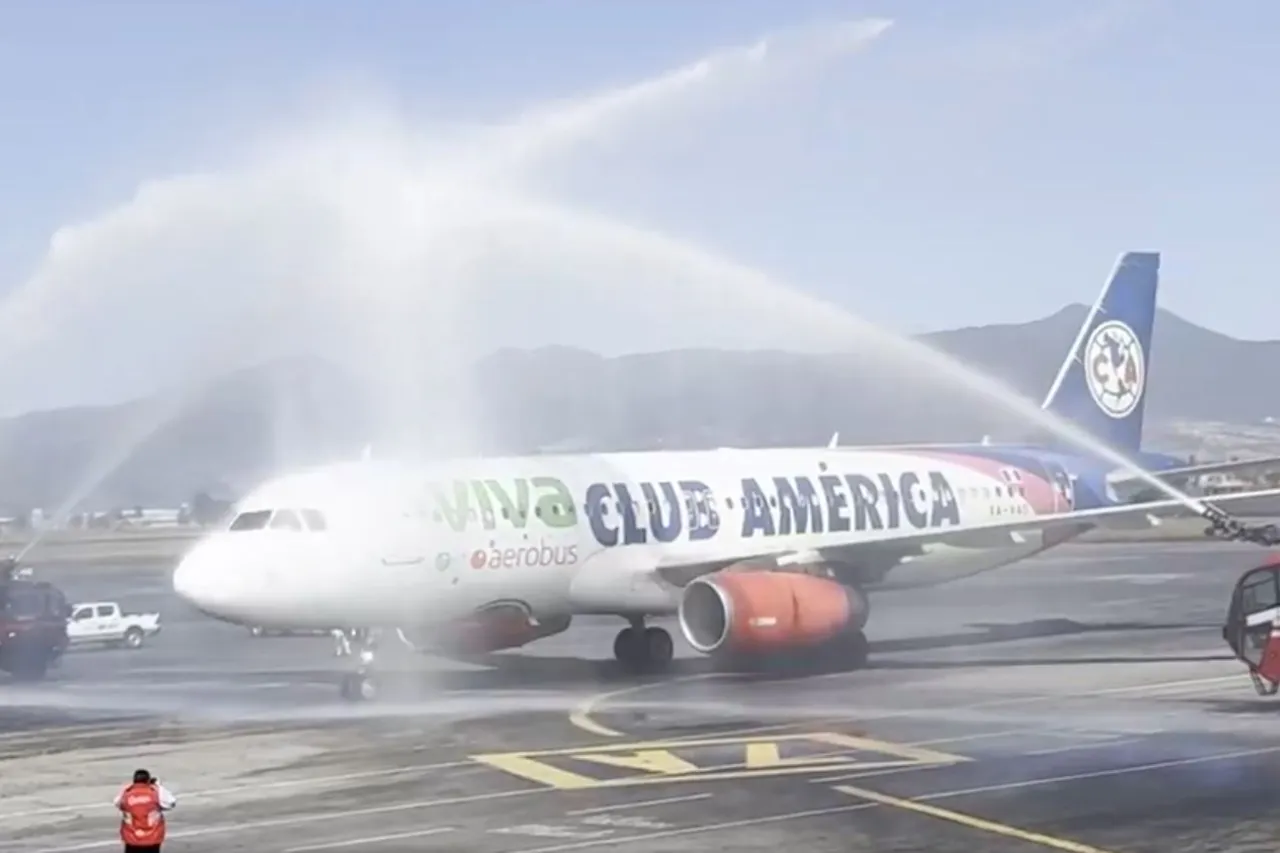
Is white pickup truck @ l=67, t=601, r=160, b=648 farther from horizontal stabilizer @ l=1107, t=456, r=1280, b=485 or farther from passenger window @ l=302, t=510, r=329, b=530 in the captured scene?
horizontal stabilizer @ l=1107, t=456, r=1280, b=485

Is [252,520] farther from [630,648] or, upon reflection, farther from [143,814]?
[143,814]

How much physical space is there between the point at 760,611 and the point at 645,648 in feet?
15.8

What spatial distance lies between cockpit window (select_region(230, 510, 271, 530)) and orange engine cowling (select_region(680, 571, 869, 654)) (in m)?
7.94

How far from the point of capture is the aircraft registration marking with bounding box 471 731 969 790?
Answer: 24.0 metres

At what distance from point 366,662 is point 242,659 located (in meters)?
14.2

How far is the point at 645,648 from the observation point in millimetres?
40312

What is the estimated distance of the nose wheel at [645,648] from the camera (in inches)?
1586

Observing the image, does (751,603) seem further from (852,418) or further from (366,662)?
(852,418)

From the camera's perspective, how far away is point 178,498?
89.6m

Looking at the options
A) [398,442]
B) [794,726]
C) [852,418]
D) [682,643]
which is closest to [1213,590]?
[682,643]

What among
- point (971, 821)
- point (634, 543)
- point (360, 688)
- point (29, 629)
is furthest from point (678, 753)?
point (29, 629)

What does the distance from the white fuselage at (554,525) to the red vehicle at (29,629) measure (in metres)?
11.1

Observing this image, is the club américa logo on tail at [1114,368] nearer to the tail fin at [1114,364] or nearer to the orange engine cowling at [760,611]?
the tail fin at [1114,364]

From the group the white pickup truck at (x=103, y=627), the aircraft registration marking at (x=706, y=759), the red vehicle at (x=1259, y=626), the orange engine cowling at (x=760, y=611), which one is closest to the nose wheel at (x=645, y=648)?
the orange engine cowling at (x=760, y=611)
